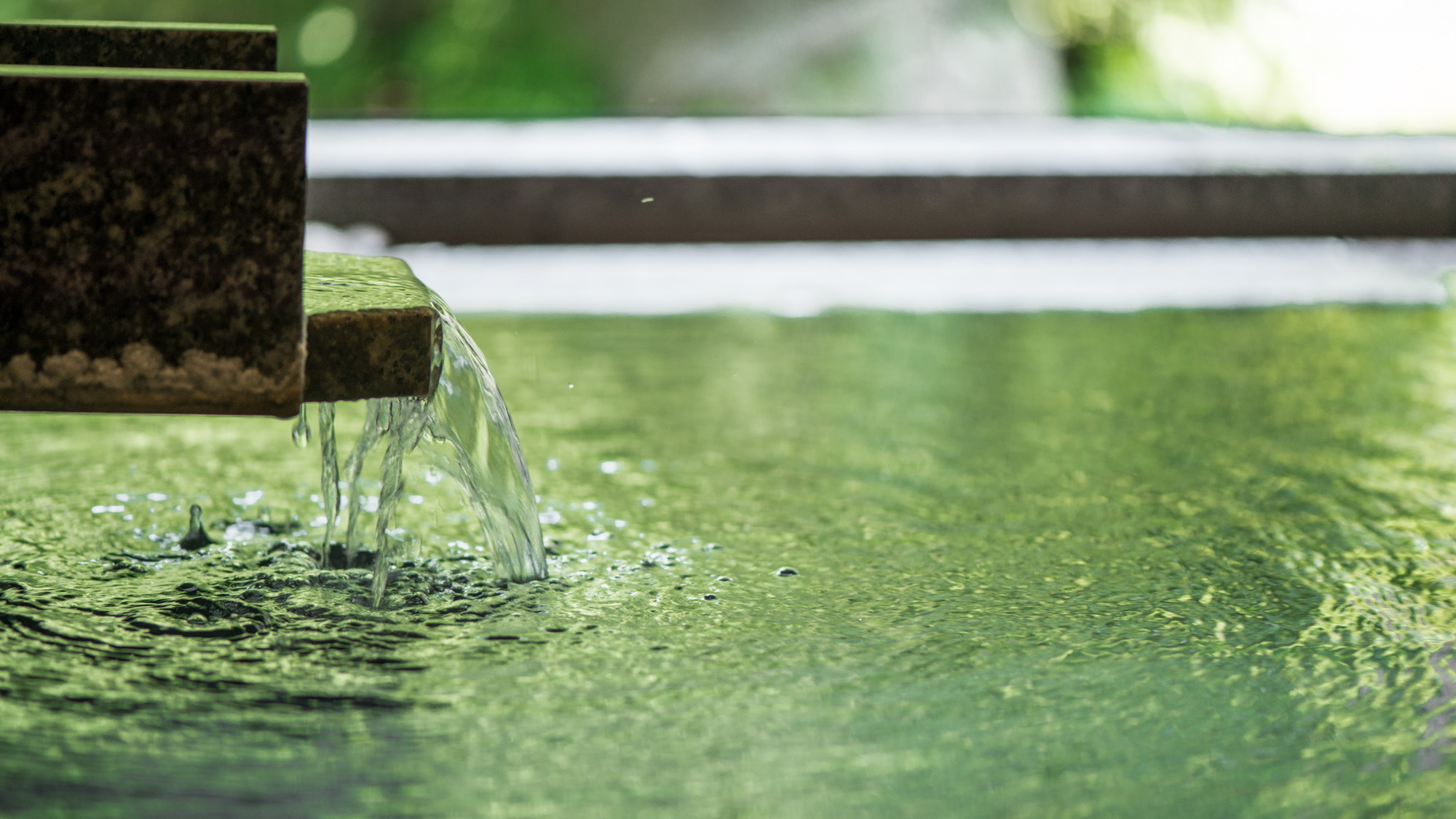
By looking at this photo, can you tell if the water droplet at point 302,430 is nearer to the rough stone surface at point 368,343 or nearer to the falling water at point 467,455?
the falling water at point 467,455

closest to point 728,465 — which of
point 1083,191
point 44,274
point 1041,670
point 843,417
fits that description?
point 843,417

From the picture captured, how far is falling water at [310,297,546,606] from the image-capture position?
2.78 meters

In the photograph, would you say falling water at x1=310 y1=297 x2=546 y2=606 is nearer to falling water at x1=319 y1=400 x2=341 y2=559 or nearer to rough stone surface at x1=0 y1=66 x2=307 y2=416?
falling water at x1=319 y1=400 x2=341 y2=559

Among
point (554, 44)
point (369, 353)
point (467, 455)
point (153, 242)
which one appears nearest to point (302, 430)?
point (467, 455)

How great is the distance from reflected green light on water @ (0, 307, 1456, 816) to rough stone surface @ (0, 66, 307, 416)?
1.35 ft

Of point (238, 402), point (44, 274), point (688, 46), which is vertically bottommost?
point (238, 402)

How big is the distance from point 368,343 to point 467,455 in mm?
493

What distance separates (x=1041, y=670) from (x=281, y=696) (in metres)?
1.06

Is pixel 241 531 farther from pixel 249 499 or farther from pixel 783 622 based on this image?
pixel 783 622

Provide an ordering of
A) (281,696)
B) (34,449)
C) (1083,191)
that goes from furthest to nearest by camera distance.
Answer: (1083,191)
(34,449)
(281,696)

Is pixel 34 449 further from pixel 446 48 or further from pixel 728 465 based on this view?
pixel 446 48

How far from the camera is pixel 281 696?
217 centimetres

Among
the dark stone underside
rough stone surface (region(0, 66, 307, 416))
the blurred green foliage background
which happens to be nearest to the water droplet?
the dark stone underside

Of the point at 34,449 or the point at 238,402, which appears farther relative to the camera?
Result: the point at 34,449
